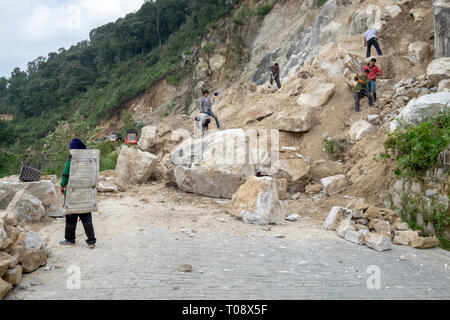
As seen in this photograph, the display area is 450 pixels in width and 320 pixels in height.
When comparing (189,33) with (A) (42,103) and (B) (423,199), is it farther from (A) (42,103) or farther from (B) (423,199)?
(B) (423,199)

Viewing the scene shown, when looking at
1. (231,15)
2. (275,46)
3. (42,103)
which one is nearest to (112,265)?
(275,46)

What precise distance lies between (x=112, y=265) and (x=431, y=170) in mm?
4738

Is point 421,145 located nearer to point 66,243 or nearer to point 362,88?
point 362,88

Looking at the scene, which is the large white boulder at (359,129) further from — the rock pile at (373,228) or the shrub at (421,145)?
the rock pile at (373,228)

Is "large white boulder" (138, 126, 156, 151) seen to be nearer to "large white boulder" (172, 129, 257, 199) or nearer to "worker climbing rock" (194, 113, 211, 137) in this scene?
"worker climbing rock" (194, 113, 211, 137)

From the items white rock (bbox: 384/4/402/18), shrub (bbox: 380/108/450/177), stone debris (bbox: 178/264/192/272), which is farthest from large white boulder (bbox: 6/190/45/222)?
white rock (bbox: 384/4/402/18)

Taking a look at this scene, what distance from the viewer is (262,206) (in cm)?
567

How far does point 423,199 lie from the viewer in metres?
5.20

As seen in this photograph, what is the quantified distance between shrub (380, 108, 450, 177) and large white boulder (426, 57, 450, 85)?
2.47 meters

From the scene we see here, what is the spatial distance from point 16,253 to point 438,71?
913 cm

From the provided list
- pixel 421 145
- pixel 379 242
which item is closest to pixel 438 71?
pixel 421 145

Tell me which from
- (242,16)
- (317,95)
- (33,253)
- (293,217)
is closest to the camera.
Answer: (33,253)

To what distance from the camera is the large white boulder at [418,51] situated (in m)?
10.3

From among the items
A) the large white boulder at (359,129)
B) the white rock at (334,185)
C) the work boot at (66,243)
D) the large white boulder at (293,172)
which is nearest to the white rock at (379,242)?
the white rock at (334,185)
